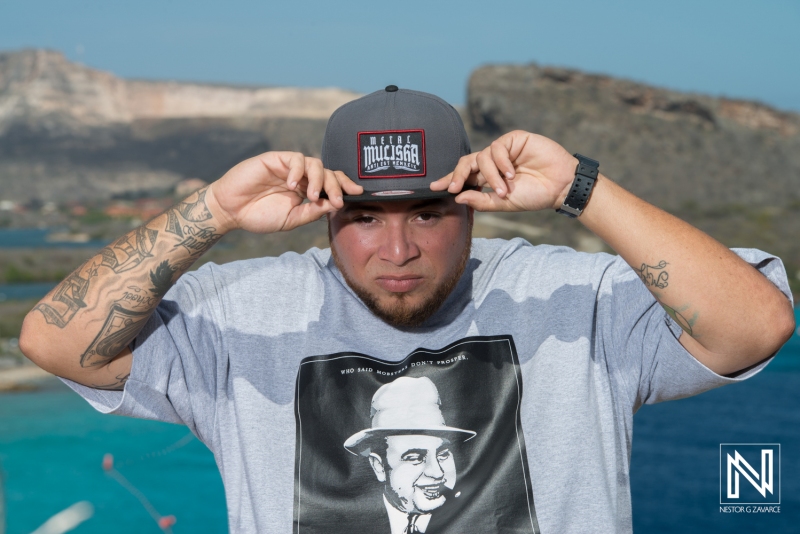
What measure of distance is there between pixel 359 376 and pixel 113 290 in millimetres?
587

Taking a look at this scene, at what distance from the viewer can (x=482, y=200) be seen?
5.58 feet

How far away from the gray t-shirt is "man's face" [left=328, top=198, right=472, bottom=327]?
64mm

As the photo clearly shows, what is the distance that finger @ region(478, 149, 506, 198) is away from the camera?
1.65m

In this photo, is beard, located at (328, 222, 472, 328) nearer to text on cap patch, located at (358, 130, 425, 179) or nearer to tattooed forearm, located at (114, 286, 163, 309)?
text on cap patch, located at (358, 130, 425, 179)

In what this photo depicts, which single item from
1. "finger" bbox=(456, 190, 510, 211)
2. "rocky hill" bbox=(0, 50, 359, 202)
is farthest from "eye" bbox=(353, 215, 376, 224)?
"rocky hill" bbox=(0, 50, 359, 202)

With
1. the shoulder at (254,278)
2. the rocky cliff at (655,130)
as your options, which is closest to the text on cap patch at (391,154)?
the shoulder at (254,278)

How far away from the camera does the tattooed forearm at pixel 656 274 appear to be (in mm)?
1591

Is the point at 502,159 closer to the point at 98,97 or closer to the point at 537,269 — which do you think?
the point at 537,269

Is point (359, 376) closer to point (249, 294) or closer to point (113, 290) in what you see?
point (249, 294)

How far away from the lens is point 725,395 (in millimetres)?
8023

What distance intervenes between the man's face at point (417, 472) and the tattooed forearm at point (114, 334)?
24.5 inches

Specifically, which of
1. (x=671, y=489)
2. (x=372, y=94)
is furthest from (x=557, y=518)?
(x=671, y=489)

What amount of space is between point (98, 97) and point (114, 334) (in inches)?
4469

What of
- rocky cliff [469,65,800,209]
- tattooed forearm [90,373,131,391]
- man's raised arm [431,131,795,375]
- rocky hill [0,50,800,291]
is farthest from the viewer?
rocky cliff [469,65,800,209]
